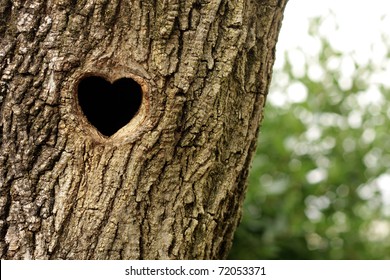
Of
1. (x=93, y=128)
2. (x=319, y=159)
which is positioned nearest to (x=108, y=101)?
(x=93, y=128)

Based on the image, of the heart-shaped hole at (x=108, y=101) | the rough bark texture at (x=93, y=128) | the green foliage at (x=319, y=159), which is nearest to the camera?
the rough bark texture at (x=93, y=128)

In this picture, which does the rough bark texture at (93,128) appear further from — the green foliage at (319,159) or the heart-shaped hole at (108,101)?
the green foliage at (319,159)

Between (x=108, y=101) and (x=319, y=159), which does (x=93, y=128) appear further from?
(x=319, y=159)

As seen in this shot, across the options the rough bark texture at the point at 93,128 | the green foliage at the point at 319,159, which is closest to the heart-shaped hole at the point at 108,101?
the rough bark texture at the point at 93,128

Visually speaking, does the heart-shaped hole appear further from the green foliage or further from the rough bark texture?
the green foliage

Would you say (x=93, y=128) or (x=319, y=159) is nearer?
(x=93, y=128)

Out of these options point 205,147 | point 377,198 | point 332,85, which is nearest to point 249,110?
point 205,147
